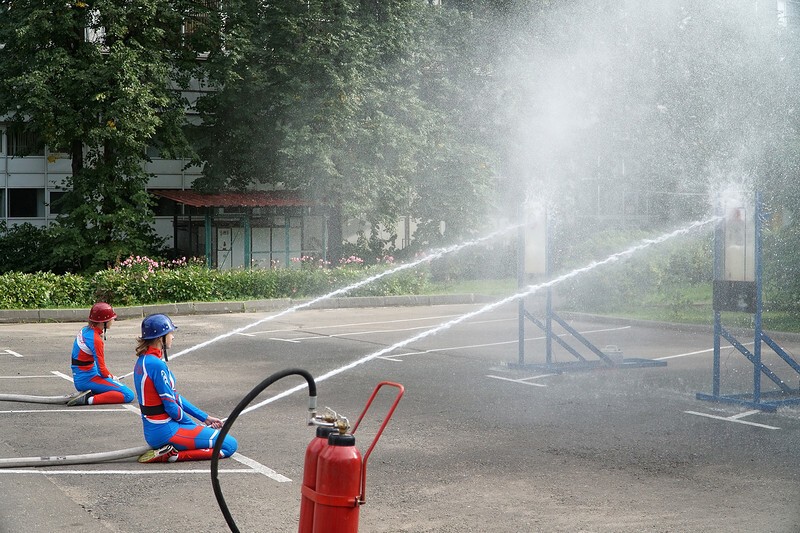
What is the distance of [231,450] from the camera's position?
7.96 meters

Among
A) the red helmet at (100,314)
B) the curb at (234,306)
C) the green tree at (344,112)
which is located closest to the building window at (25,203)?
the green tree at (344,112)

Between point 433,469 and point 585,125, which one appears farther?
point 585,125

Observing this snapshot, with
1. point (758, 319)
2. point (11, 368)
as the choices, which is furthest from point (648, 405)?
point (11, 368)

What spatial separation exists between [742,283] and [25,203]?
31009 millimetres

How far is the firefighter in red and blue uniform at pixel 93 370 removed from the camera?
1027 cm

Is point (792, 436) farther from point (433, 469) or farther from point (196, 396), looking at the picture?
point (196, 396)

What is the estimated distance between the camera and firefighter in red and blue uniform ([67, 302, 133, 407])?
1027 centimetres

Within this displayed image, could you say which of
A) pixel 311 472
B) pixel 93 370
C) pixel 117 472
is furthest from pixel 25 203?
pixel 311 472

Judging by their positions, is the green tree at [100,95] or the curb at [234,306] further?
the green tree at [100,95]

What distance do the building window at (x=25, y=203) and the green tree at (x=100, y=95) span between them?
750cm

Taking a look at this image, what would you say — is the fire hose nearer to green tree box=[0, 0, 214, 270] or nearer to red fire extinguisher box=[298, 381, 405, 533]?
red fire extinguisher box=[298, 381, 405, 533]

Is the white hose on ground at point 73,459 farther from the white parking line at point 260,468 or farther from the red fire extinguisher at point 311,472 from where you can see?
the red fire extinguisher at point 311,472

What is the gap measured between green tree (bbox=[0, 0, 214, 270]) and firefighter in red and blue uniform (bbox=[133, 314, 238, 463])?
18.4 metres

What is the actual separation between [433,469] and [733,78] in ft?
72.9
